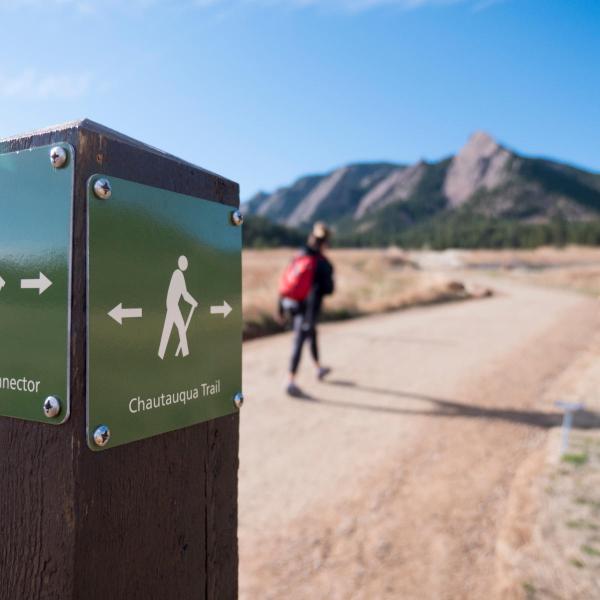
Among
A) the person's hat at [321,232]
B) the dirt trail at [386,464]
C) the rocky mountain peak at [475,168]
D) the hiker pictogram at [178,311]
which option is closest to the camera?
the hiker pictogram at [178,311]

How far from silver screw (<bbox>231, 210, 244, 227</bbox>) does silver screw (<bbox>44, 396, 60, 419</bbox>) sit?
0.57m

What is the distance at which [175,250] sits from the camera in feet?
3.94

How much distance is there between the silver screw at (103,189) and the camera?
104cm

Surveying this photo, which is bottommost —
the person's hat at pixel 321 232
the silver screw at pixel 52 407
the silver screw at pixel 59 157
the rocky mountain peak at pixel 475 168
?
the silver screw at pixel 52 407

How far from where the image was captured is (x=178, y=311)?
3.93ft

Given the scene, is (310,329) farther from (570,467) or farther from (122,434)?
(122,434)

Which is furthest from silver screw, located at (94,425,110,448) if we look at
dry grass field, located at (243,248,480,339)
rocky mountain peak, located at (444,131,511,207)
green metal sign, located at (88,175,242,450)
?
rocky mountain peak, located at (444,131,511,207)

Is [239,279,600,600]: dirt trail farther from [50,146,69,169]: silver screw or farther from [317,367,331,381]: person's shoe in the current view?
[50,146,69,169]: silver screw

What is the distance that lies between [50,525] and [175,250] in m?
0.56

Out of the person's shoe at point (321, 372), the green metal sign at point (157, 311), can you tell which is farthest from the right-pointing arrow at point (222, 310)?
the person's shoe at point (321, 372)

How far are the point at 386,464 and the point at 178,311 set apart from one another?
10.4ft

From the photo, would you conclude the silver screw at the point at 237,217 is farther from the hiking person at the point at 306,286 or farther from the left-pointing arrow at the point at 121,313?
the hiking person at the point at 306,286

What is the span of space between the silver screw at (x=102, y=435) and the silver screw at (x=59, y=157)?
46 centimetres

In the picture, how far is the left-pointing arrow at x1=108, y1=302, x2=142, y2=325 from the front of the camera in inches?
41.6
